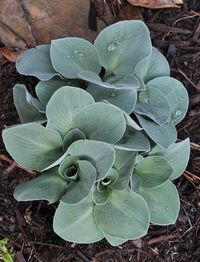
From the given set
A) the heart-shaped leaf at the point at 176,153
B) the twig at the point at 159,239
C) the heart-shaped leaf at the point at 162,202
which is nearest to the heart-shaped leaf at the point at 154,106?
the heart-shaped leaf at the point at 176,153

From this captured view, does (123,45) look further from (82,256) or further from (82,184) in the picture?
(82,256)

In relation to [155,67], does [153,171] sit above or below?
below

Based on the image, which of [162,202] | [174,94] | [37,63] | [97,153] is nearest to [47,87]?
[37,63]

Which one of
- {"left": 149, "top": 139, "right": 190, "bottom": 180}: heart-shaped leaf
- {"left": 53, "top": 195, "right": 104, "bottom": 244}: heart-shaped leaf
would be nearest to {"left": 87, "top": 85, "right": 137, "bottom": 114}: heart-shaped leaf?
{"left": 149, "top": 139, "right": 190, "bottom": 180}: heart-shaped leaf

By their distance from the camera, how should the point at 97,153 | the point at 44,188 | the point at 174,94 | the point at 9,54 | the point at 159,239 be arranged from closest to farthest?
the point at 97,153 < the point at 44,188 < the point at 174,94 < the point at 159,239 < the point at 9,54

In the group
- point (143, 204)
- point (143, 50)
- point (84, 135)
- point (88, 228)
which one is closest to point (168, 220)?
point (143, 204)

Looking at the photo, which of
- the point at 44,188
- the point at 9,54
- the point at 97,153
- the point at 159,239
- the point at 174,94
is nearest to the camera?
the point at 97,153

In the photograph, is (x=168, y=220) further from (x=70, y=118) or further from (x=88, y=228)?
(x=70, y=118)
